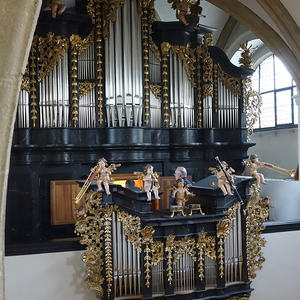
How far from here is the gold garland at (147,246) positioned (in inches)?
214

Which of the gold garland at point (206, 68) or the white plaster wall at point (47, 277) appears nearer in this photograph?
the white plaster wall at point (47, 277)

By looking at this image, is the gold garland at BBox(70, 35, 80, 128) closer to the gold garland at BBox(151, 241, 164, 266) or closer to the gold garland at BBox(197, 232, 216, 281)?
the gold garland at BBox(151, 241, 164, 266)

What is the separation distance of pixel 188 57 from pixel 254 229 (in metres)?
4.26

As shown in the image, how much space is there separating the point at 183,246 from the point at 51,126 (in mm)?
3869

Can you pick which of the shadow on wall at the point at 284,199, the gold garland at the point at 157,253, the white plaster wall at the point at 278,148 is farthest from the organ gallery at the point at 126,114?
the white plaster wall at the point at 278,148

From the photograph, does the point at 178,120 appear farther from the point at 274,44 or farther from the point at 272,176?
the point at 272,176

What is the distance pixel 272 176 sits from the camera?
11508 mm

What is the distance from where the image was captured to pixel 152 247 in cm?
548

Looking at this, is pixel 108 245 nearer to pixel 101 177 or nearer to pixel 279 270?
pixel 101 177

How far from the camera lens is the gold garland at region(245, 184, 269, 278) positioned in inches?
240

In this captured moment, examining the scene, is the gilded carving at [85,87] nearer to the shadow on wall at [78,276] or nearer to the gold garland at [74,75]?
the gold garland at [74,75]

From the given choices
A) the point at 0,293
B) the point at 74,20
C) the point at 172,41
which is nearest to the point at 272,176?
the point at 172,41

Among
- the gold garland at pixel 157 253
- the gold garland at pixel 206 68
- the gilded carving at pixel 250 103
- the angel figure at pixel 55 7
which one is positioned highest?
the angel figure at pixel 55 7

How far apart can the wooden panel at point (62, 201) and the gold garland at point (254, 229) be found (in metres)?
3.53
